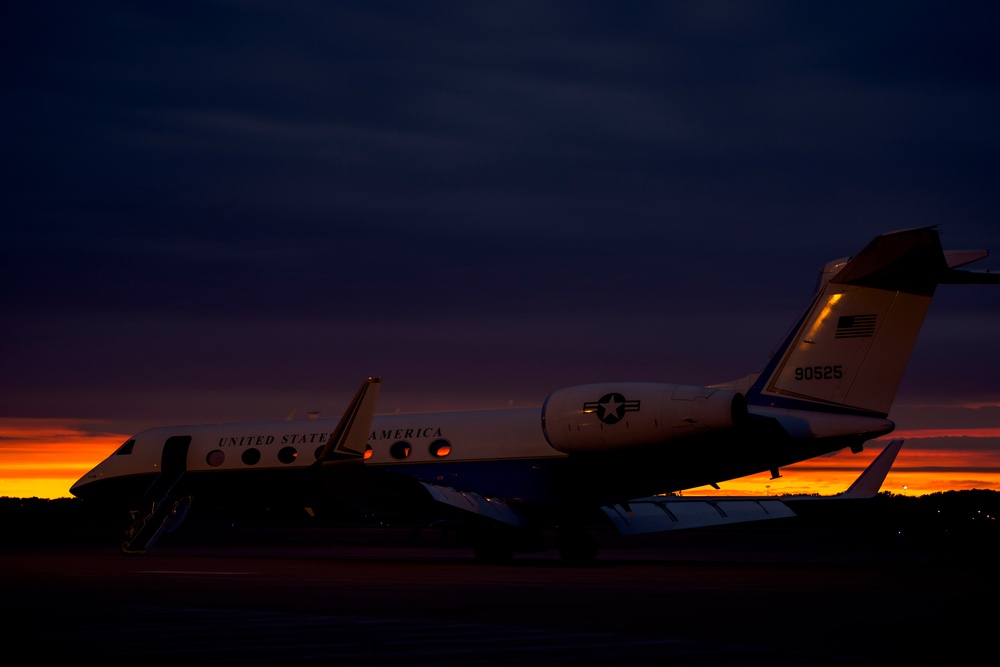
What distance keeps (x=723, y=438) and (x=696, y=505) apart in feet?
13.6

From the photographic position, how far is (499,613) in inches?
502

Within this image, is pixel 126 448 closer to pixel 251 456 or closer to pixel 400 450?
pixel 251 456

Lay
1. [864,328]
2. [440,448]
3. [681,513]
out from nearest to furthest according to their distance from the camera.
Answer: [864,328] → [681,513] → [440,448]

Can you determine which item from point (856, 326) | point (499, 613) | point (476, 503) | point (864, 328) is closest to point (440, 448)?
point (476, 503)

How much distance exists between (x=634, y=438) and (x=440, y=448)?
504 centimetres

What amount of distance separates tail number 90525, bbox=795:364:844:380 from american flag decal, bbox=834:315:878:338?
22.7 inches

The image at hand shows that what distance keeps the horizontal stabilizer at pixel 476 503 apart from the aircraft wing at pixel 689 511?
1895 mm

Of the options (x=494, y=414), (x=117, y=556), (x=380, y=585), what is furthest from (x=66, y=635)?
(x=117, y=556)

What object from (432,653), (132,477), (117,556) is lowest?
(432,653)

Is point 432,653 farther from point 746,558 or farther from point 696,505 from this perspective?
point 746,558

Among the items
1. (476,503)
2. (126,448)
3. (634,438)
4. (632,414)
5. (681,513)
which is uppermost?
(126,448)

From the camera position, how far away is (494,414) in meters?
24.9

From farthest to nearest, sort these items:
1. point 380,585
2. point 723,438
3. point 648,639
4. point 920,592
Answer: point 723,438 → point 380,585 → point 920,592 → point 648,639

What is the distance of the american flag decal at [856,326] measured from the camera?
20453mm
